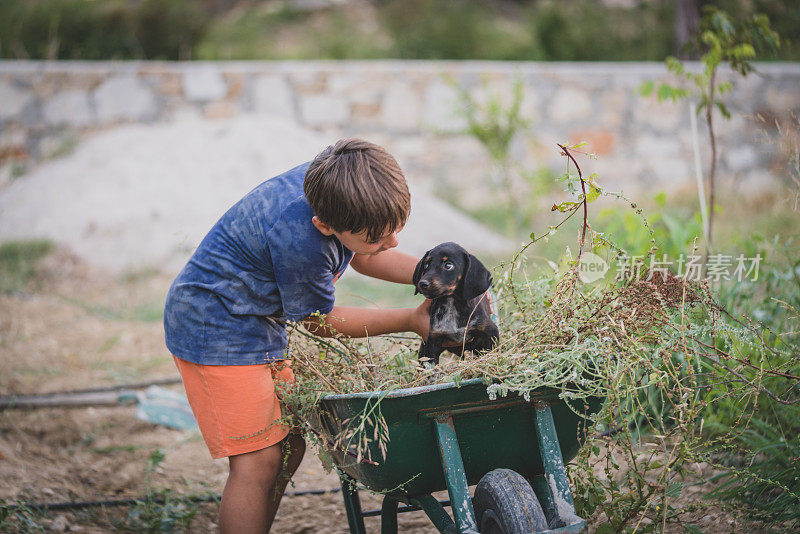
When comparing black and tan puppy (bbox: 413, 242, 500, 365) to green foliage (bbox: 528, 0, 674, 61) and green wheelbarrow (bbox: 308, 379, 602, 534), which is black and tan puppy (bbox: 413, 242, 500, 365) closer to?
green wheelbarrow (bbox: 308, 379, 602, 534)

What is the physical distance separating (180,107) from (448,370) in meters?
7.17

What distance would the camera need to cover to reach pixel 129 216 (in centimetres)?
700

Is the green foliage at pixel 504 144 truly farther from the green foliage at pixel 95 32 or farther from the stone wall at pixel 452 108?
the green foliage at pixel 95 32

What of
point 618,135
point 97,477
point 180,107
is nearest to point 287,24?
point 180,107

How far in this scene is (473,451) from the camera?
1.96 m

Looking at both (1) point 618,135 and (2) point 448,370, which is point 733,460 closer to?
(2) point 448,370

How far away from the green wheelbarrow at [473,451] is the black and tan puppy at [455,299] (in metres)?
0.22

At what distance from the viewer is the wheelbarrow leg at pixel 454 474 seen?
180cm

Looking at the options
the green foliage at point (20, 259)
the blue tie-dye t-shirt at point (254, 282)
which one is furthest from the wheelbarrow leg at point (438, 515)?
the green foliage at point (20, 259)

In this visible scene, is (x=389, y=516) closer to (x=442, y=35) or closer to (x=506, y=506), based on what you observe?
(x=506, y=506)

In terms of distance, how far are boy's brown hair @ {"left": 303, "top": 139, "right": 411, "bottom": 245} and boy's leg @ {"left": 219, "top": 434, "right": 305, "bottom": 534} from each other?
73cm

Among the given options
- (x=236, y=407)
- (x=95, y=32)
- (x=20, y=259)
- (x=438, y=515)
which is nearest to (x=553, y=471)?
(x=438, y=515)

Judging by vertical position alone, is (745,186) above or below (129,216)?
below

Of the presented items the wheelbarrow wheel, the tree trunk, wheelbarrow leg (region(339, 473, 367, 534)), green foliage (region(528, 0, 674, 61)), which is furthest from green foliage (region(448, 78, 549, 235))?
the wheelbarrow wheel
